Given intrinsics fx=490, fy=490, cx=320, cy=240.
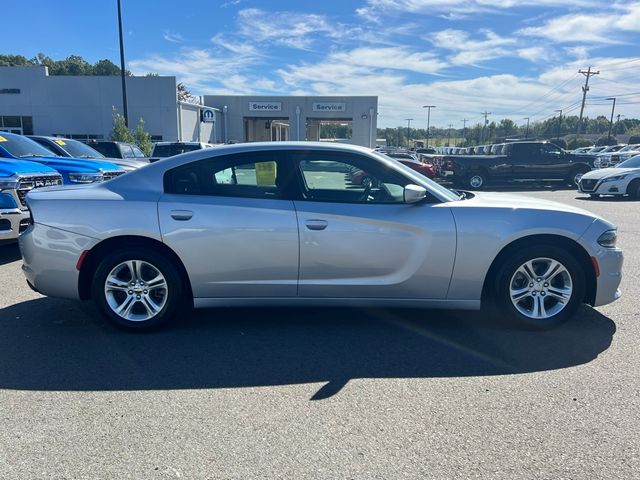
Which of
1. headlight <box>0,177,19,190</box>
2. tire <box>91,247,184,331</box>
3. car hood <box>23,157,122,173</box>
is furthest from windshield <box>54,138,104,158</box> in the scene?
tire <box>91,247,184,331</box>

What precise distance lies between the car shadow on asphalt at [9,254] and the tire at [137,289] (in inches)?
133

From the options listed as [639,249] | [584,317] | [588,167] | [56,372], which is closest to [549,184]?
[588,167]

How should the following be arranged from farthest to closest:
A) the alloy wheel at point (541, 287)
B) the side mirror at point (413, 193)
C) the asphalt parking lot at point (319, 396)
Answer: the alloy wheel at point (541, 287) → the side mirror at point (413, 193) → the asphalt parking lot at point (319, 396)

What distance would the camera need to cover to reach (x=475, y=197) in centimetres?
466

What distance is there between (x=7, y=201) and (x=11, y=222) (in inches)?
12.1

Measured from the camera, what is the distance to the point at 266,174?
168 inches

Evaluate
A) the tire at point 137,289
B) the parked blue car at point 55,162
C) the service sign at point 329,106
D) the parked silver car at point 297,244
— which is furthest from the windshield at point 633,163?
the service sign at point 329,106

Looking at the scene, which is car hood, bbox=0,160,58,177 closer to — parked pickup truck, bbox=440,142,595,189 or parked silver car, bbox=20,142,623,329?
parked silver car, bbox=20,142,623,329

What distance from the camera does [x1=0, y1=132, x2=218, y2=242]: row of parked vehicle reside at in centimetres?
644

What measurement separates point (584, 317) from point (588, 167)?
61.4 feet

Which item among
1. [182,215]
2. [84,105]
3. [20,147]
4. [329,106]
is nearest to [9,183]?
[20,147]

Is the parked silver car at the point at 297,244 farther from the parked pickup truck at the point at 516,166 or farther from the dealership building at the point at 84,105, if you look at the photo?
the dealership building at the point at 84,105

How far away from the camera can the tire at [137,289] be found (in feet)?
13.6

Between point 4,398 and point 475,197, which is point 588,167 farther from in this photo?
point 4,398
